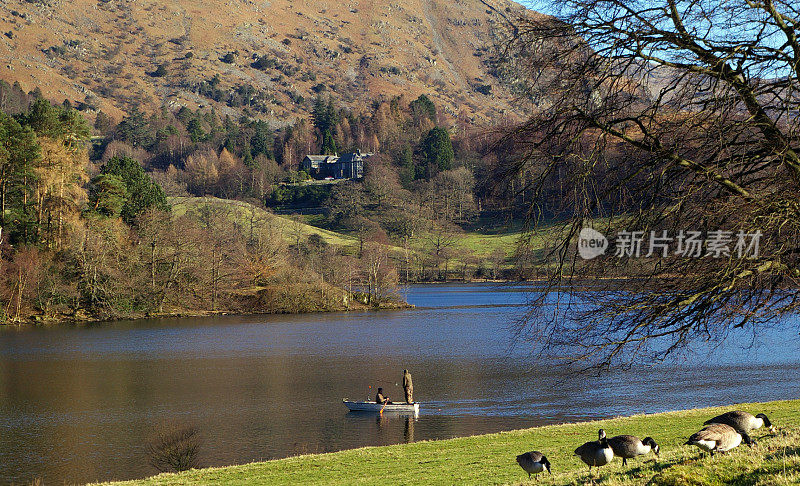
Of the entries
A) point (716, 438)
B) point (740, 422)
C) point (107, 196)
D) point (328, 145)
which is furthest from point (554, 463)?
point (328, 145)

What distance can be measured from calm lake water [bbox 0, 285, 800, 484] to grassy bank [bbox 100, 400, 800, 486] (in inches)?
69.6

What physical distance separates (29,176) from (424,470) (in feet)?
187

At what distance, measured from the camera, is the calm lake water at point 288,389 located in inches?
836

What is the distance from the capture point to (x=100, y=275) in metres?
61.7

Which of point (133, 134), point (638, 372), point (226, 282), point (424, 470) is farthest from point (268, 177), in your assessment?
point (424, 470)

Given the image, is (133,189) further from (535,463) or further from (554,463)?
(535,463)

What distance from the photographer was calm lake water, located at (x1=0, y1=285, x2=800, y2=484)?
69.7 ft

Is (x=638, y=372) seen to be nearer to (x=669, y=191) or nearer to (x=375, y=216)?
(x=669, y=191)

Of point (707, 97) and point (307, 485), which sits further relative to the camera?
point (307, 485)

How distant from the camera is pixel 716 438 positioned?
7.67 m

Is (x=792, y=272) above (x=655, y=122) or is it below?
below

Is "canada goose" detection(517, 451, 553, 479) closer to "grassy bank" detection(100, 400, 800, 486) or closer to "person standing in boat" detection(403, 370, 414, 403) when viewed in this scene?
"grassy bank" detection(100, 400, 800, 486)

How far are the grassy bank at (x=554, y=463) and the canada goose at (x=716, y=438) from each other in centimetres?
11

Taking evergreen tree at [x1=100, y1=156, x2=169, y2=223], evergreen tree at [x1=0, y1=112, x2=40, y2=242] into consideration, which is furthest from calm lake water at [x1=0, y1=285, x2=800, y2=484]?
evergreen tree at [x1=100, y1=156, x2=169, y2=223]
